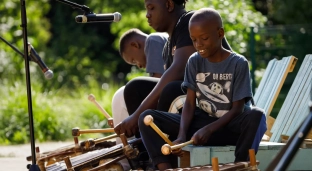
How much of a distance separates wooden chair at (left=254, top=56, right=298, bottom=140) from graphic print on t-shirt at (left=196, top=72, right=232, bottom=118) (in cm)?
114

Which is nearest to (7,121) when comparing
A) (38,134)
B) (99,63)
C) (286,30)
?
(38,134)

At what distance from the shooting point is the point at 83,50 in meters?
18.6

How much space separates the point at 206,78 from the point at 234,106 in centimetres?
26

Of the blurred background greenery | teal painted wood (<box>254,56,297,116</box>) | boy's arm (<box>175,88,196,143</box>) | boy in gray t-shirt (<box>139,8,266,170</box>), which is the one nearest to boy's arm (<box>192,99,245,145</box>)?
boy in gray t-shirt (<box>139,8,266,170</box>)

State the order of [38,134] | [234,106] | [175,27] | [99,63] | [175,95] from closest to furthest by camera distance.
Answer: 1. [234,106]
2. [175,95]
3. [175,27]
4. [38,134]
5. [99,63]

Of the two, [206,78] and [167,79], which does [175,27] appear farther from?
[206,78]

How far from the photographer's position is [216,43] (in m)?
4.77

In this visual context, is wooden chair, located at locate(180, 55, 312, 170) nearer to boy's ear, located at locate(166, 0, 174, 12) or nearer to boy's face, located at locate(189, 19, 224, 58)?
boy's face, located at locate(189, 19, 224, 58)

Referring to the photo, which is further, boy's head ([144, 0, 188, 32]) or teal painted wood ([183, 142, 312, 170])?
boy's head ([144, 0, 188, 32])

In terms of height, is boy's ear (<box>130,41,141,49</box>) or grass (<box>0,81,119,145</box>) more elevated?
boy's ear (<box>130,41,141,49</box>)

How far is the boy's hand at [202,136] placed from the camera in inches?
179

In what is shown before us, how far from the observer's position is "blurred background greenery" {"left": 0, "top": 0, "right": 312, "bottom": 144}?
9262mm

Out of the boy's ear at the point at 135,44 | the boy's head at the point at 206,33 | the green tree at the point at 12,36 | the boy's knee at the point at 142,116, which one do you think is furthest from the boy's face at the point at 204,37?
the green tree at the point at 12,36

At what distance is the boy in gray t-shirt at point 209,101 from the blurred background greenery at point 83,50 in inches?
157
